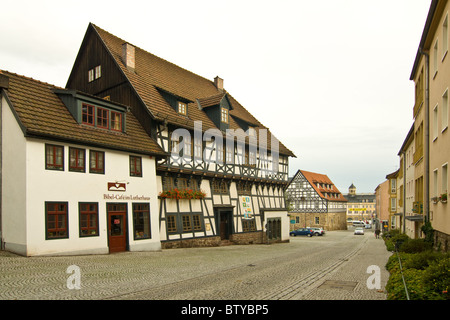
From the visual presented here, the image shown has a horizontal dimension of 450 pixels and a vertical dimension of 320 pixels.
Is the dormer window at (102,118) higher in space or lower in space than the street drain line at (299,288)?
higher

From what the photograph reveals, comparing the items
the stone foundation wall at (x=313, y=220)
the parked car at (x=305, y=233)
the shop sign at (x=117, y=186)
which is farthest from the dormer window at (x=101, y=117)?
the stone foundation wall at (x=313, y=220)

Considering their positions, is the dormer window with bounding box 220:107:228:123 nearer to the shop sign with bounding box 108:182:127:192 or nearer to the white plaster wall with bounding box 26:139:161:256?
the white plaster wall with bounding box 26:139:161:256

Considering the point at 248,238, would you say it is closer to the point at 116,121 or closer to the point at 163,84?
the point at 163,84

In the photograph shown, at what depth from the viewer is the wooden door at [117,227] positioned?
18.1 m

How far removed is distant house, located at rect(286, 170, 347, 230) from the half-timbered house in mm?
36748

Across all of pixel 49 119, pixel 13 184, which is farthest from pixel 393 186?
pixel 13 184

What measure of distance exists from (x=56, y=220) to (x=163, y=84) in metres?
13.5

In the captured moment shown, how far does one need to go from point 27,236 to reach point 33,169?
103 inches

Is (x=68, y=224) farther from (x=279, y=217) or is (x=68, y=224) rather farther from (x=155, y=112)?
(x=279, y=217)

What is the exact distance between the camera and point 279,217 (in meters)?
35.3

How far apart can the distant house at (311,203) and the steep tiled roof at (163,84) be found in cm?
3747

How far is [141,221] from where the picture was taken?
19.9 m

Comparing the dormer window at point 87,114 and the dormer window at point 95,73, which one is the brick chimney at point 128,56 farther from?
the dormer window at point 87,114
